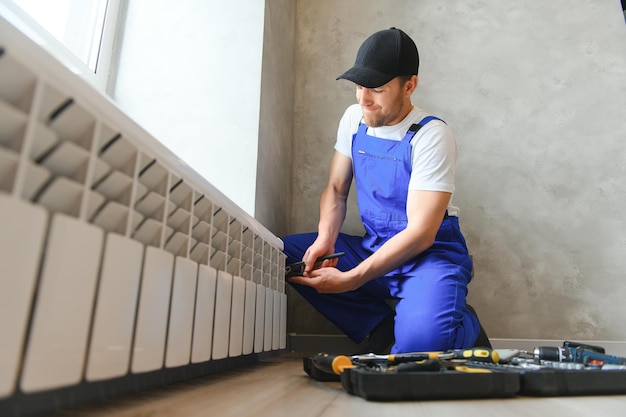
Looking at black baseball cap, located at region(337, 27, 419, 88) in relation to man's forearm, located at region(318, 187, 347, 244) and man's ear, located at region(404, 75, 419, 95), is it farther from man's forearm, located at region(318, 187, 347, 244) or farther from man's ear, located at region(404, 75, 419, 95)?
man's forearm, located at region(318, 187, 347, 244)

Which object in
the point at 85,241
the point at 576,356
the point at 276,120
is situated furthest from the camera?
the point at 276,120

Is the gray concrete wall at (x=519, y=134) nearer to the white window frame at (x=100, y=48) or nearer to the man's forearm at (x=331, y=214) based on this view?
the man's forearm at (x=331, y=214)

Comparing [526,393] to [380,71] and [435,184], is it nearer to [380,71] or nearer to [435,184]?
[435,184]

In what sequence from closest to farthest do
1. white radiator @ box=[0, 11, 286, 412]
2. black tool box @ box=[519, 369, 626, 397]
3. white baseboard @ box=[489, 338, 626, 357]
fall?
white radiator @ box=[0, 11, 286, 412] < black tool box @ box=[519, 369, 626, 397] < white baseboard @ box=[489, 338, 626, 357]

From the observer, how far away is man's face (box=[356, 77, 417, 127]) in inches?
52.6

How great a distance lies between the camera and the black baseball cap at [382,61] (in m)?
1.27

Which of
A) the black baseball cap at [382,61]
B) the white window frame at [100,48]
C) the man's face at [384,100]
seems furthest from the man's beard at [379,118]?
the white window frame at [100,48]

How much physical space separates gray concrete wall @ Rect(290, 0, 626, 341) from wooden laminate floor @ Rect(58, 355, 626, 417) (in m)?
1.05

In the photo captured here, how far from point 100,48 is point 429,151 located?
112 cm

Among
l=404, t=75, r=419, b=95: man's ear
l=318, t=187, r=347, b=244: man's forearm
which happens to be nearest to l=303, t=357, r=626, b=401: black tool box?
l=318, t=187, r=347, b=244: man's forearm

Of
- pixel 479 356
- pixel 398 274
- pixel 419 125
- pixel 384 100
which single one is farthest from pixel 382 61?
pixel 479 356

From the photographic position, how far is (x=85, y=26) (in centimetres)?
145

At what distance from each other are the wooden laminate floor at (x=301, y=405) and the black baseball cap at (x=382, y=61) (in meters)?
0.85

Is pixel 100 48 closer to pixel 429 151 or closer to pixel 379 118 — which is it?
pixel 379 118
